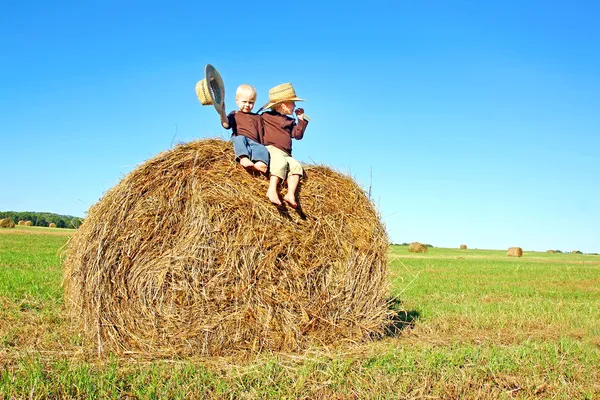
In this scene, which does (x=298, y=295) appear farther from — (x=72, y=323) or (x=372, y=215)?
(x=72, y=323)

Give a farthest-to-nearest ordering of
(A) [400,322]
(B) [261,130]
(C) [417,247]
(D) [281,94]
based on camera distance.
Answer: (C) [417,247] < (A) [400,322] < (D) [281,94] < (B) [261,130]

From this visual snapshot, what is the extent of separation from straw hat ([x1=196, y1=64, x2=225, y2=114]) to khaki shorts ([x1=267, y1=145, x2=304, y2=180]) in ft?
2.41

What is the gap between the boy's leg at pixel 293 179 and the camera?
5.41 meters

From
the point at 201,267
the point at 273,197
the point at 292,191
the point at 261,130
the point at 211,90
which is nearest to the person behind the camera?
the point at 201,267

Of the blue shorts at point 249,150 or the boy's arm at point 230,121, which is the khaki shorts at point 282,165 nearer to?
the blue shorts at point 249,150

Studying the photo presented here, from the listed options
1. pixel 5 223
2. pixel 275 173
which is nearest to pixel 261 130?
pixel 275 173

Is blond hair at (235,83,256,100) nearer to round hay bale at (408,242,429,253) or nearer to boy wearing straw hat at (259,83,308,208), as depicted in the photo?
boy wearing straw hat at (259,83,308,208)

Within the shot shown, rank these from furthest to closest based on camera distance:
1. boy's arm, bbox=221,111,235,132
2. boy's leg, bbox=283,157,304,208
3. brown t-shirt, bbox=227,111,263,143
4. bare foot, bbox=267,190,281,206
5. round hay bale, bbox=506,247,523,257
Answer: round hay bale, bbox=506,247,523,257, boy's arm, bbox=221,111,235,132, brown t-shirt, bbox=227,111,263,143, boy's leg, bbox=283,157,304,208, bare foot, bbox=267,190,281,206


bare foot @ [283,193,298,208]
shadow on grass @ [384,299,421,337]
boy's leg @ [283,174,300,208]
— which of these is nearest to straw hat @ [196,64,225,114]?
boy's leg @ [283,174,300,208]

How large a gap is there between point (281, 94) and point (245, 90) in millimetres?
445

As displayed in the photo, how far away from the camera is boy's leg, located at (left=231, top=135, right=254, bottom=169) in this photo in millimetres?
5469

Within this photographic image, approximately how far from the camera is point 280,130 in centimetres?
599

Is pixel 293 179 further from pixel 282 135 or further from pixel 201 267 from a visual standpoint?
pixel 201 267

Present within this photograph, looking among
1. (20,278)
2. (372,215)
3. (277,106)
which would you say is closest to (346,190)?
(372,215)
